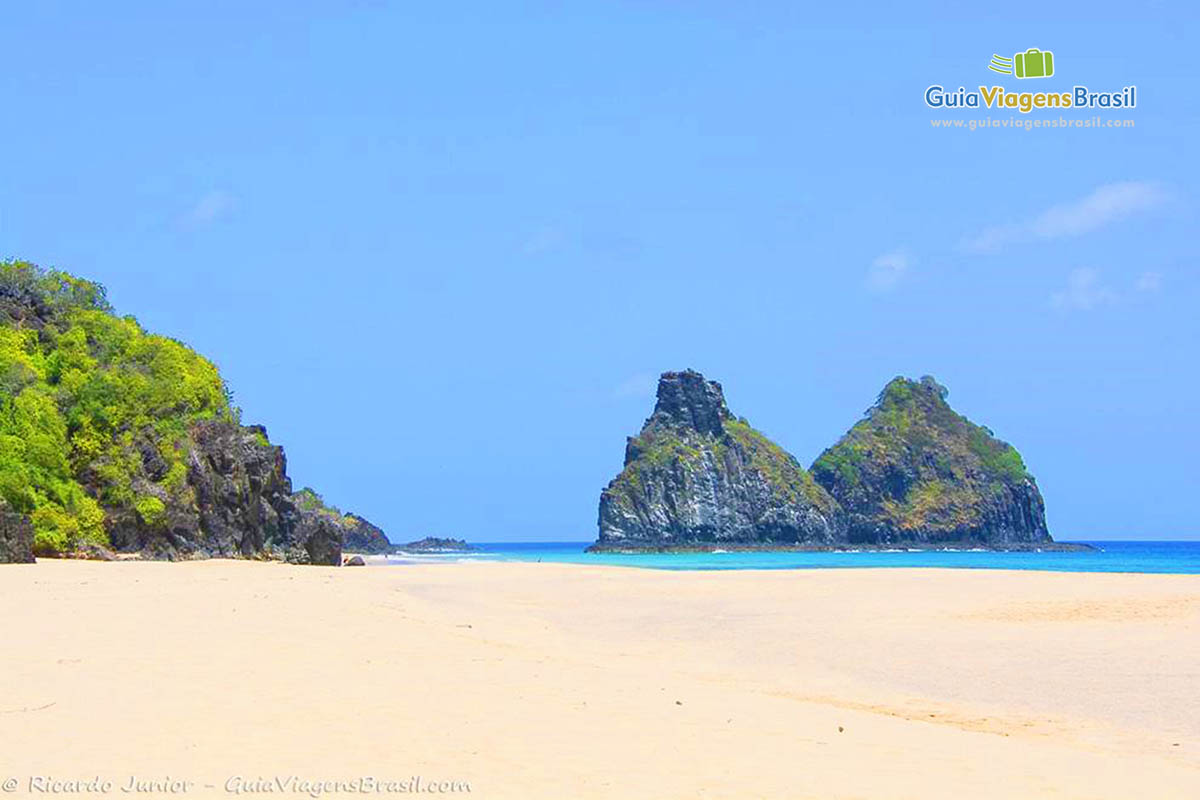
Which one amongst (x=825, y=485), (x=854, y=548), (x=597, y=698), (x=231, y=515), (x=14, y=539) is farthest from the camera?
(x=825, y=485)

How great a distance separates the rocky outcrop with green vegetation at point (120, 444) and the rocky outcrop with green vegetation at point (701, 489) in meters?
105

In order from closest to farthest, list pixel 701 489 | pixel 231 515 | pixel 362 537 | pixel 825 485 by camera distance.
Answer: pixel 231 515, pixel 362 537, pixel 701 489, pixel 825 485

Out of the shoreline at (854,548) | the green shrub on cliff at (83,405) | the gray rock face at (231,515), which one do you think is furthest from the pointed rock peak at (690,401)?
the green shrub on cliff at (83,405)

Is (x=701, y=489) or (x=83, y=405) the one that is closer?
(x=83, y=405)

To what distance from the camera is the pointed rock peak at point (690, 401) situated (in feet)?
548

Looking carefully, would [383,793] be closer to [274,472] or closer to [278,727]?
[278,727]

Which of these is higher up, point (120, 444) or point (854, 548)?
point (120, 444)

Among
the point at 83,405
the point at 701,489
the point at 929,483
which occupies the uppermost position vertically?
the point at 929,483

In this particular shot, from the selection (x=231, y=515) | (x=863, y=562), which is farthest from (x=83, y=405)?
(x=863, y=562)

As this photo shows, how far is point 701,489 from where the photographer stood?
162 m

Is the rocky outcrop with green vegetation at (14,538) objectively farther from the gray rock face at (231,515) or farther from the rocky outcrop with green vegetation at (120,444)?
the gray rock face at (231,515)

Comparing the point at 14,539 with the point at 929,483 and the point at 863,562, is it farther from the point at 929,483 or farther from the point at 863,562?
the point at 929,483

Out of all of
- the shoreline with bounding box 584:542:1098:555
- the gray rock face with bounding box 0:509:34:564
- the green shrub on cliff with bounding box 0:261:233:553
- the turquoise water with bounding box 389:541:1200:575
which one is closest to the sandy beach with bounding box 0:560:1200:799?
the gray rock face with bounding box 0:509:34:564

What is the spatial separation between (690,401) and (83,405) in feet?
413
